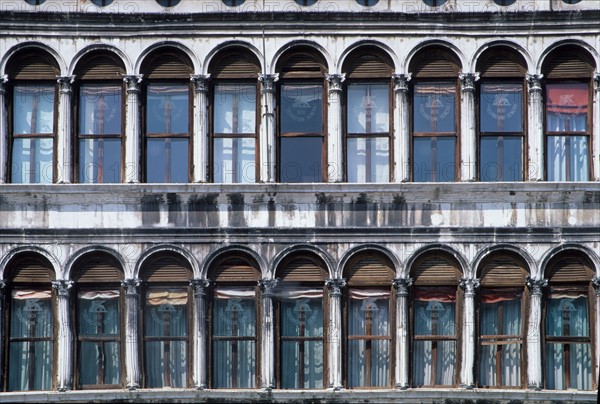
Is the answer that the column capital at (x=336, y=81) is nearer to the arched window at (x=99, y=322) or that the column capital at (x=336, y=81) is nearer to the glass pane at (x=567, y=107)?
the glass pane at (x=567, y=107)

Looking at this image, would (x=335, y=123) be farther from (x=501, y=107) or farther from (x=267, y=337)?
(x=267, y=337)

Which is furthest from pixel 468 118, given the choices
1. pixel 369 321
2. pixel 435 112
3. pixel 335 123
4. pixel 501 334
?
pixel 369 321

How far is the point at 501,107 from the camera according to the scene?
3105 centimetres

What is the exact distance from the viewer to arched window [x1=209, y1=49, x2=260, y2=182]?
31.0 meters

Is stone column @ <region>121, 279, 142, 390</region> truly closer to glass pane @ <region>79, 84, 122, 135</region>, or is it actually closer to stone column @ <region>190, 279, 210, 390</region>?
stone column @ <region>190, 279, 210, 390</region>

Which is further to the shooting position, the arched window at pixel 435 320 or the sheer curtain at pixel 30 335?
the sheer curtain at pixel 30 335

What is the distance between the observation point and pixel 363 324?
3059 centimetres

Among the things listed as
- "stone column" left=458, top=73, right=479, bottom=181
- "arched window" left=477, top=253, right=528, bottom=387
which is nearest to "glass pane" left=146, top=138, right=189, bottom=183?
"stone column" left=458, top=73, right=479, bottom=181

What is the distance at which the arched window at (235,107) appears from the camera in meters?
31.0

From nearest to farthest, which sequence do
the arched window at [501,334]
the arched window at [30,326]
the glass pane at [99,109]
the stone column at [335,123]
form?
the arched window at [501,334]
the arched window at [30,326]
the stone column at [335,123]
the glass pane at [99,109]

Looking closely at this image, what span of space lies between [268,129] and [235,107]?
2.38 ft

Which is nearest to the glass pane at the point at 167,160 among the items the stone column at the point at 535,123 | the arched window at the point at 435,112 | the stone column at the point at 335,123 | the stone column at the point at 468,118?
the stone column at the point at 335,123

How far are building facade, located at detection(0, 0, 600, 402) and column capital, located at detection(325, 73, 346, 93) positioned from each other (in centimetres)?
3

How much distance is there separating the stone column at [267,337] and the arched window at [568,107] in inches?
196
